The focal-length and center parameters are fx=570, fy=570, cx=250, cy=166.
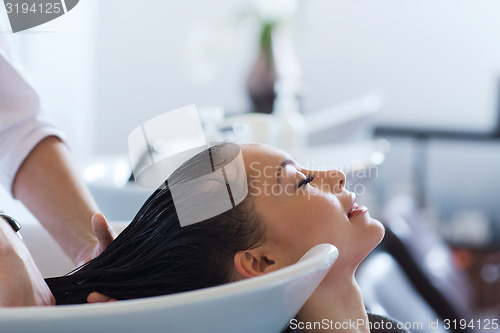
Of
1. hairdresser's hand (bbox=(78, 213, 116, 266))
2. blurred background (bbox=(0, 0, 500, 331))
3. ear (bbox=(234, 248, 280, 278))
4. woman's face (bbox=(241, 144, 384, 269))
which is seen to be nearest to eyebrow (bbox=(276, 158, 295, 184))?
woman's face (bbox=(241, 144, 384, 269))

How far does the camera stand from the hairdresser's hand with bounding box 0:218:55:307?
0.50 metres

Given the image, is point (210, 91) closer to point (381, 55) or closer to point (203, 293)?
point (381, 55)

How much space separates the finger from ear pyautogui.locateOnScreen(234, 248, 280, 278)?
0.52 feet

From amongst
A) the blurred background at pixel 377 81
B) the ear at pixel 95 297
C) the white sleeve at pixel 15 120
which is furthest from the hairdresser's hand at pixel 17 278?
the blurred background at pixel 377 81

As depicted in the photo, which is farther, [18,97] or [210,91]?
[210,91]

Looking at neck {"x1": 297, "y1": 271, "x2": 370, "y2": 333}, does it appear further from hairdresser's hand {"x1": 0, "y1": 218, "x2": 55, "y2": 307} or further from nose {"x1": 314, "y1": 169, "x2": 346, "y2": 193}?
hairdresser's hand {"x1": 0, "y1": 218, "x2": 55, "y2": 307}

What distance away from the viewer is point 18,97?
866 mm

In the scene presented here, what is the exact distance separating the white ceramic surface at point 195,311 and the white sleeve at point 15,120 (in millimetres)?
497

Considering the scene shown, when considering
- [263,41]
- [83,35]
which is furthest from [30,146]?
[83,35]

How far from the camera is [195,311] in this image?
415 millimetres

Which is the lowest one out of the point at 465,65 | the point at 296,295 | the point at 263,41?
the point at 465,65

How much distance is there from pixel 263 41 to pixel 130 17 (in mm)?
1163

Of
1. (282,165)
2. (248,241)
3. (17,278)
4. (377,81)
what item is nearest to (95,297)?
(17,278)

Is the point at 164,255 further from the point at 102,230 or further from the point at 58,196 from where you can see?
the point at 58,196
